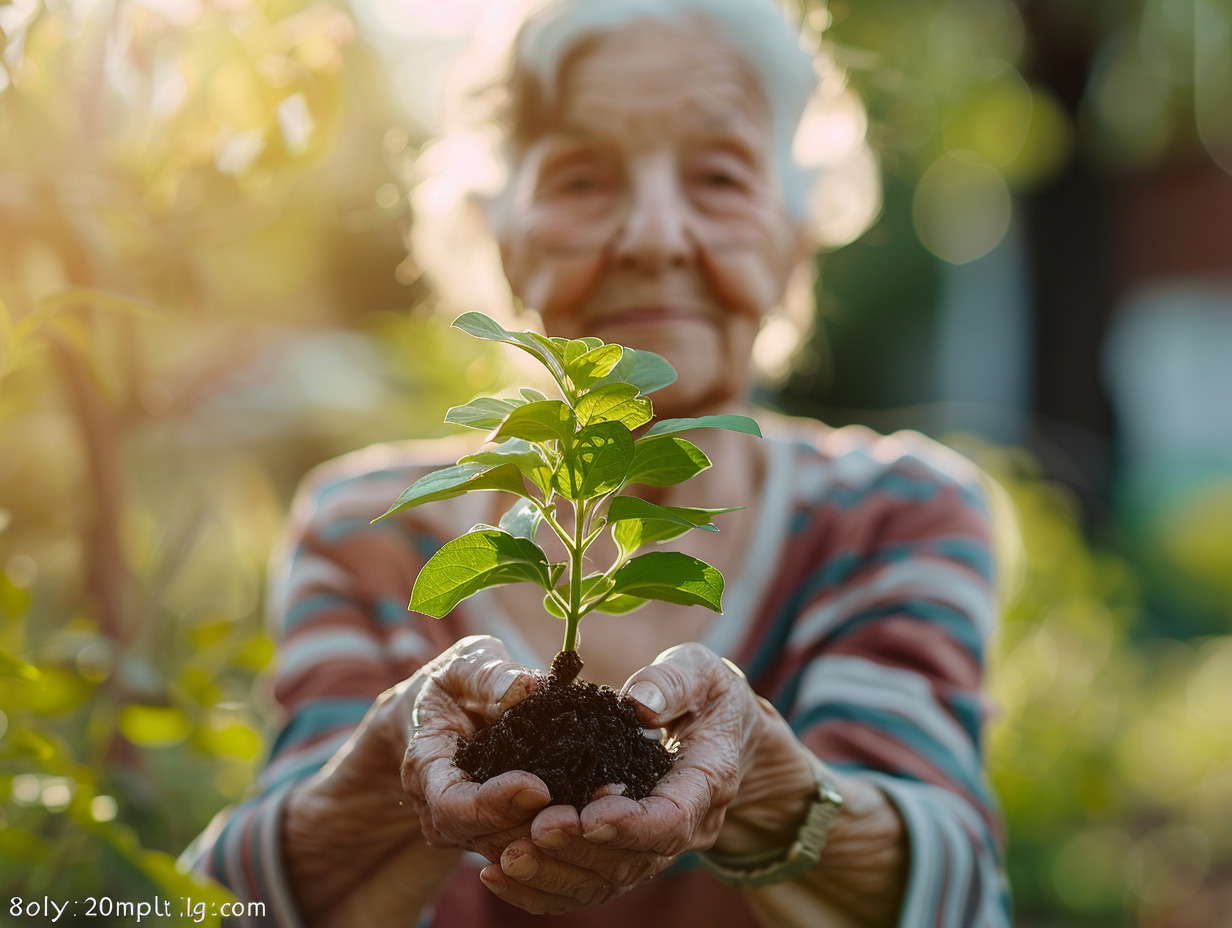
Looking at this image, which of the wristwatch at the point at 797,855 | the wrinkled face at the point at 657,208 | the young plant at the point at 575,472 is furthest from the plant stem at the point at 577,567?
the wrinkled face at the point at 657,208

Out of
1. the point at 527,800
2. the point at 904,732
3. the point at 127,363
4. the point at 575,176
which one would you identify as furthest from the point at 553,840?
the point at 127,363

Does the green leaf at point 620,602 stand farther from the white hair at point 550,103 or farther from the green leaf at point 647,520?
the white hair at point 550,103

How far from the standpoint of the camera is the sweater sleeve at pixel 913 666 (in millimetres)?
841

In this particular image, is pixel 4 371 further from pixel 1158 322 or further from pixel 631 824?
pixel 1158 322

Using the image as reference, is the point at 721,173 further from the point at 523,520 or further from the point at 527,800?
the point at 527,800

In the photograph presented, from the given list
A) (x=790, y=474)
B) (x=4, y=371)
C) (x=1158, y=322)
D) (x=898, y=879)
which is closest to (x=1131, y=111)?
(x=1158, y=322)

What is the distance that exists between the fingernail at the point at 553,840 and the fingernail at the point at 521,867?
13 millimetres

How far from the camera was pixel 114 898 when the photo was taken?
80cm

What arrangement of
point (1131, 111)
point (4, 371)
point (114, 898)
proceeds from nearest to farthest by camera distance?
point (4, 371), point (114, 898), point (1131, 111)

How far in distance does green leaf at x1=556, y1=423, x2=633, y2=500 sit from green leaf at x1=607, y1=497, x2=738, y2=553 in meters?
0.01

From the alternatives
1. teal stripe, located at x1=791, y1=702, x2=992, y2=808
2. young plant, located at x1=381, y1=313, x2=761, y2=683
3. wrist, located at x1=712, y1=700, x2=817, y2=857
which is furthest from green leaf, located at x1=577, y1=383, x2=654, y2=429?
teal stripe, located at x1=791, y1=702, x2=992, y2=808

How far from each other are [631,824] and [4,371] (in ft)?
1.66

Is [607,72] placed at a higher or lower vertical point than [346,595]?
higher

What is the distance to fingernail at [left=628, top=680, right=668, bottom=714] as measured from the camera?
1.89 ft
